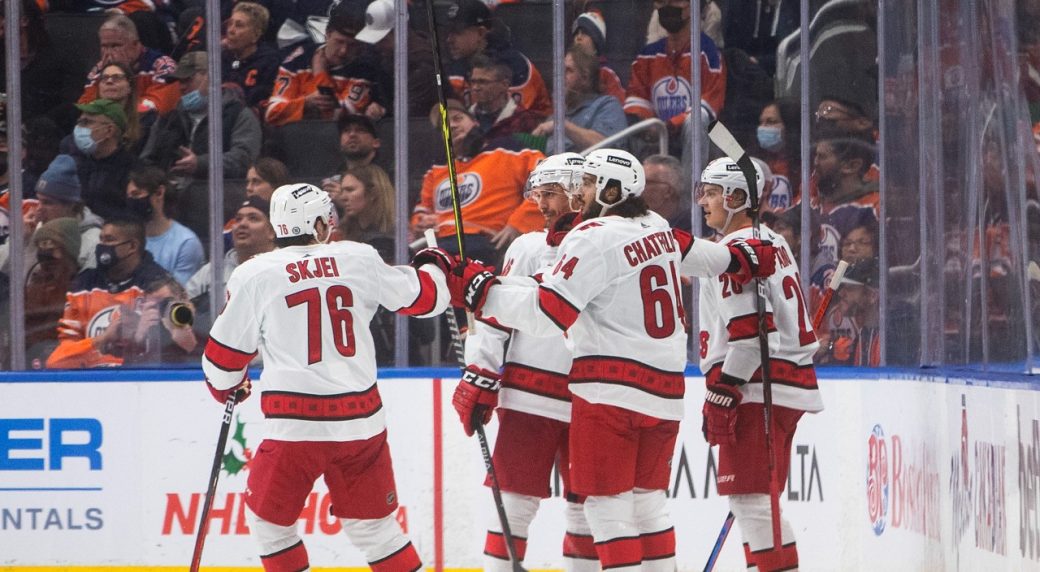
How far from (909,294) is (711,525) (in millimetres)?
1030

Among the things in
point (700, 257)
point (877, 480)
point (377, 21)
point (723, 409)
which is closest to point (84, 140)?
point (377, 21)

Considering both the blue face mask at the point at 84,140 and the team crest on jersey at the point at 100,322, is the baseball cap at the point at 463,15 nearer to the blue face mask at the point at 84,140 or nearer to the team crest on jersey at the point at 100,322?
the blue face mask at the point at 84,140

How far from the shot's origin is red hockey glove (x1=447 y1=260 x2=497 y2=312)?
3.69 meters

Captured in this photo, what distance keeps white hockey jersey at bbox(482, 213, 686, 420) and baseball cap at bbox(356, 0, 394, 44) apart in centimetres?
197

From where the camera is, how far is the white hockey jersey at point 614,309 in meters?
3.63

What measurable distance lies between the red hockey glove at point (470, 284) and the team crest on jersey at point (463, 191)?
5.19ft

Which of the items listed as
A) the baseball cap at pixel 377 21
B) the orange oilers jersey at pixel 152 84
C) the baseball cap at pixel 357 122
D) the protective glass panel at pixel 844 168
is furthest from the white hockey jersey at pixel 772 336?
the orange oilers jersey at pixel 152 84

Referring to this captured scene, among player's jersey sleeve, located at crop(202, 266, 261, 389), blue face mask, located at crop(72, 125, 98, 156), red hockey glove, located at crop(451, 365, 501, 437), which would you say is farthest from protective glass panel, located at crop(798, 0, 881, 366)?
blue face mask, located at crop(72, 125, 98, 156)

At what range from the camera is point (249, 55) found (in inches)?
215

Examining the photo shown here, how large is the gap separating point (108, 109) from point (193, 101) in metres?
0.34

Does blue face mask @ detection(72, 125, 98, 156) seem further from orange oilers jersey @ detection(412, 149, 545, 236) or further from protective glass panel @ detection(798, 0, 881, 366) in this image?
protective glass panel @ detection(798, 0, 881, 366)

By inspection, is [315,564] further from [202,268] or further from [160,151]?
[160,151]

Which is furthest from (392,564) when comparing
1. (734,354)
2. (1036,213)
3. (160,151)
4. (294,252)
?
(160,151)

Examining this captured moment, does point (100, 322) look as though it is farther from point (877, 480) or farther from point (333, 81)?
point (877, 480)
